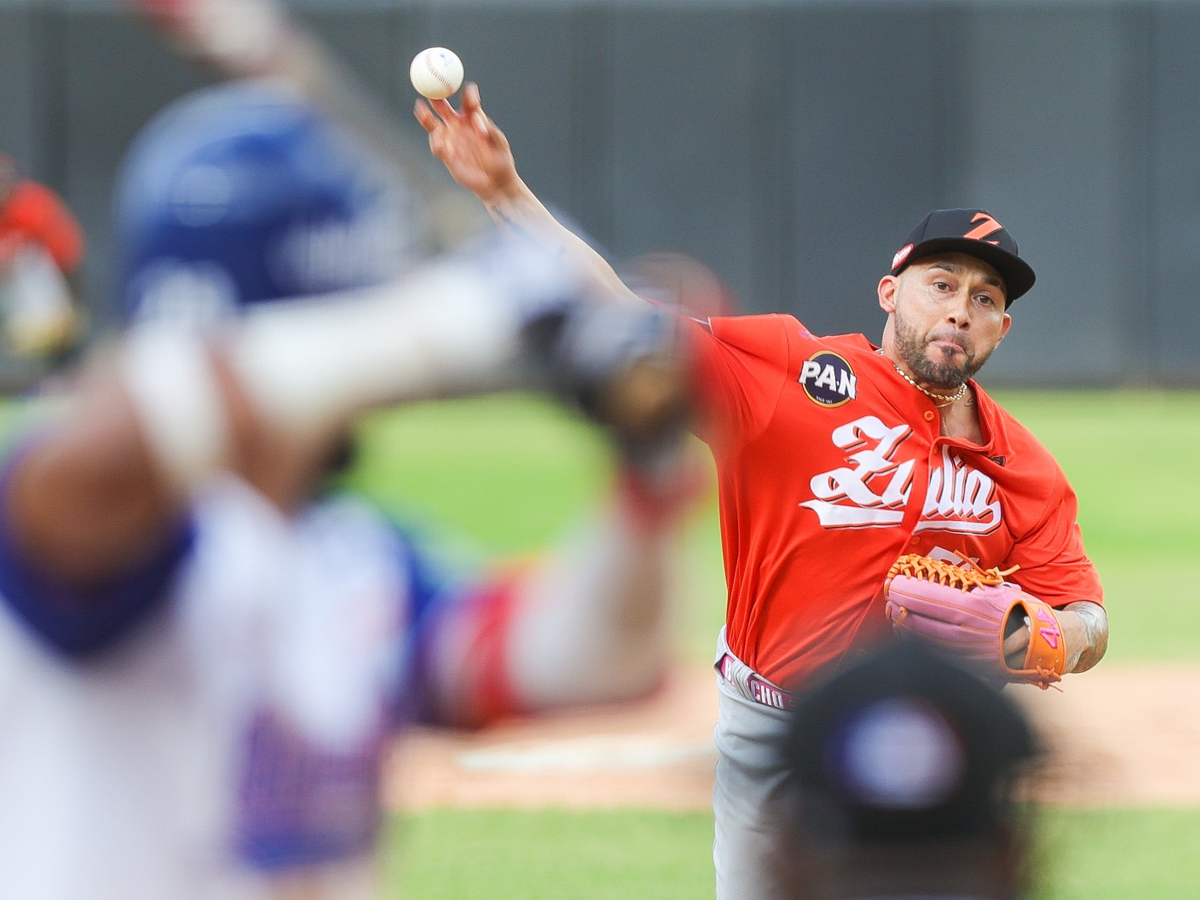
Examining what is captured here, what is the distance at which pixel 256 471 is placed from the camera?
4.33 ft

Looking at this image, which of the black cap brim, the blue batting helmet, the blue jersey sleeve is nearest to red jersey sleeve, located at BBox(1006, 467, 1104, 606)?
the black cap brim

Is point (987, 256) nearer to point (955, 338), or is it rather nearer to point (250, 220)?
point (955, 338)

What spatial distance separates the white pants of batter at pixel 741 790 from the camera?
10.4 feet

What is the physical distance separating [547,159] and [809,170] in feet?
12.6

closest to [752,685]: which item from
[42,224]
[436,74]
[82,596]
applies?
[436,74]

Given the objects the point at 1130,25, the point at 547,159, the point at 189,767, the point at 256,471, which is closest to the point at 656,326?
the point at 256,471

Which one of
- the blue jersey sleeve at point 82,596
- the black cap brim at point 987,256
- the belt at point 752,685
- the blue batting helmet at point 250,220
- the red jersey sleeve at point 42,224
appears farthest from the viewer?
the red jersey sleeve at point 42,224

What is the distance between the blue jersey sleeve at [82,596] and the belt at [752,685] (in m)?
2.14

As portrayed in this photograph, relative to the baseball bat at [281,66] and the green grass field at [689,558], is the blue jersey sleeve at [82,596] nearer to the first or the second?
the green grass field at [689,558]

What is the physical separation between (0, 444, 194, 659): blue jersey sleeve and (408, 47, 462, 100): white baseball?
7.17 ft

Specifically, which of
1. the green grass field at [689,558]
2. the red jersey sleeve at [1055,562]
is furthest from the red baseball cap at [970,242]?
the green grass field at [689,558]

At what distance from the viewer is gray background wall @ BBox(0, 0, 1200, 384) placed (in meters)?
22.1

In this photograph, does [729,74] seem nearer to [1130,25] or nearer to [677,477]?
[1130,25]

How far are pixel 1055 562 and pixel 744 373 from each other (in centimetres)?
85
